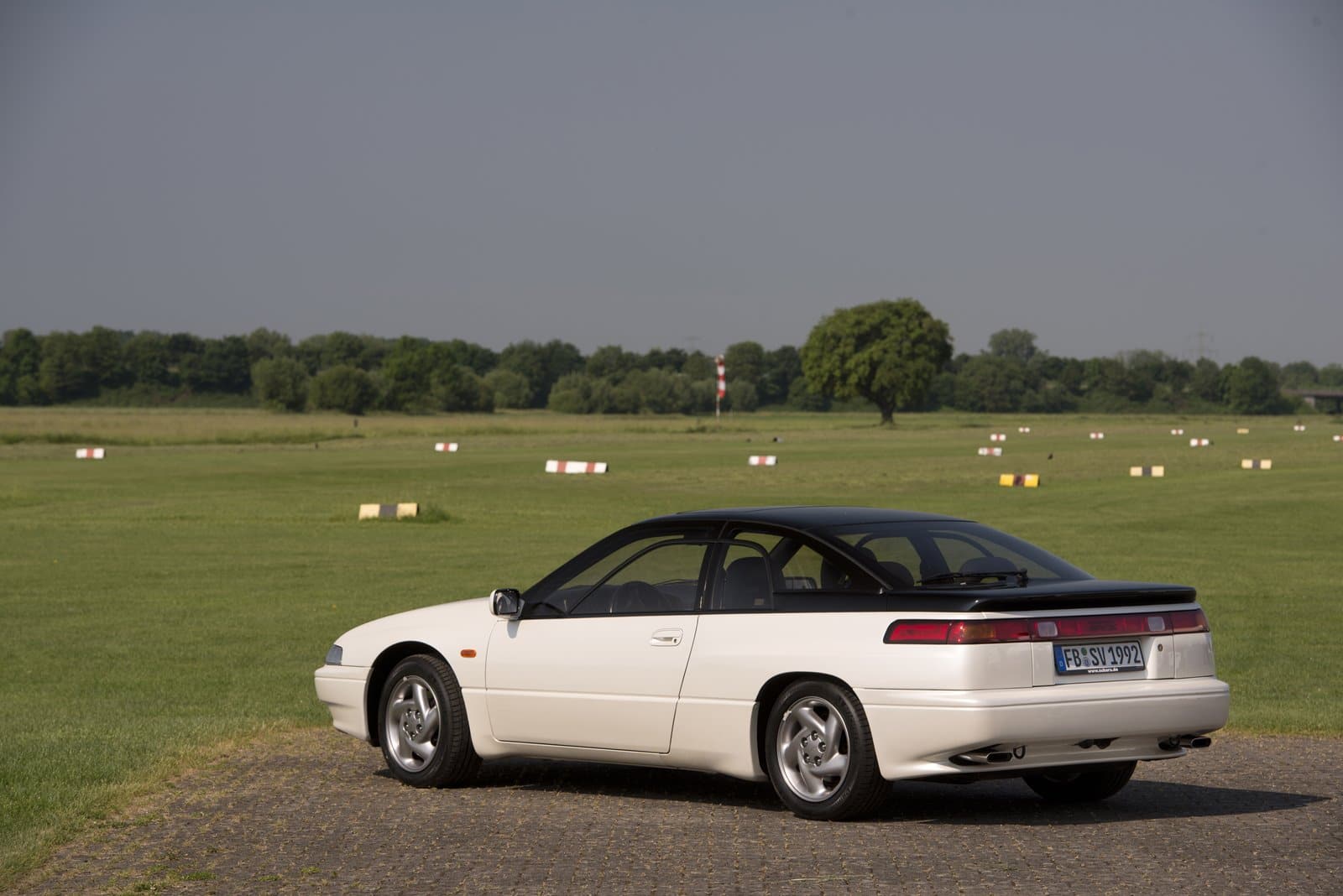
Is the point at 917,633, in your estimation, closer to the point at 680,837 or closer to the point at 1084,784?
the point at 680,837

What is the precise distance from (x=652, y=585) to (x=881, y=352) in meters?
135

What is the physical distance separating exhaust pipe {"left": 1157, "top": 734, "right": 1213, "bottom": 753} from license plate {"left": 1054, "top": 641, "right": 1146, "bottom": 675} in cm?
40

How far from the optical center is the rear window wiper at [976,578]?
7.94 m

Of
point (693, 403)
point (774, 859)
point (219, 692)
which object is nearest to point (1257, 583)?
point (219, 692)

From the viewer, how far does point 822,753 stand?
789 centimetres

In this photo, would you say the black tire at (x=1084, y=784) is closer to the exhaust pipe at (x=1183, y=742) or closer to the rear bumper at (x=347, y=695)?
the exhaust pipe at (x=1183, y=742)

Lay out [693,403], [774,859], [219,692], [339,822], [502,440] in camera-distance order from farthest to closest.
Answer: [693,403] < [502,440] < [219,692] < [339,822] < [774,859]

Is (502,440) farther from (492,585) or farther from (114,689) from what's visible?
(114,689)

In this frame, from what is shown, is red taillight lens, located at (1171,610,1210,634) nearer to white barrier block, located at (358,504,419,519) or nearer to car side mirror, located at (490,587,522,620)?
car side mirror, located at (490,587,522,620)

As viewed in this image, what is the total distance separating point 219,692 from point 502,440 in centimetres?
8644

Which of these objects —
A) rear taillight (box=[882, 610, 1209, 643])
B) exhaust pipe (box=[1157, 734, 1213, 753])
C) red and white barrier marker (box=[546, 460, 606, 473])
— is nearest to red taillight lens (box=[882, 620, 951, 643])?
rear taillight (box=[882, 610, 1209, 643])

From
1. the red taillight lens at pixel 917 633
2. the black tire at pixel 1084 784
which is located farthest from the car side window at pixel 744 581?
the black tire at pixel 1084 784

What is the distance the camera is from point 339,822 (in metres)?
8.01

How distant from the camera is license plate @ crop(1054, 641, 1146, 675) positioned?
7652 millimetres
